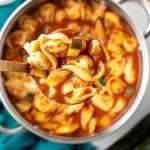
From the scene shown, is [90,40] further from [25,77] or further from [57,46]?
[25,77]

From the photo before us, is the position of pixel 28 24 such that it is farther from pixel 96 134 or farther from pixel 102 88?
pixel 96 134

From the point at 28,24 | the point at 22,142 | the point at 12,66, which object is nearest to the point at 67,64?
the point at 12,66

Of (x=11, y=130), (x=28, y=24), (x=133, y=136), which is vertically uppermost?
(x=28, y=24)

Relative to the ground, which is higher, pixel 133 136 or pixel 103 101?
pixel 103 101

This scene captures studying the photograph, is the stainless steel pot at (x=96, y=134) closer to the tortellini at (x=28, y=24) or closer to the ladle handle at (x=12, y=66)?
the tortellini at (x=28, y=24)

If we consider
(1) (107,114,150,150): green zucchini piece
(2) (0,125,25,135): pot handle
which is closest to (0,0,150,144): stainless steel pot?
(2) (0,125,25,135): pot handle

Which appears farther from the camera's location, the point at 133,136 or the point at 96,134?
the point at 133,136

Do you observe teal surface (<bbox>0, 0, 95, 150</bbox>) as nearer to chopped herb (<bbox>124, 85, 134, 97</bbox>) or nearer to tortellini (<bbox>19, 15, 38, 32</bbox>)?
tortellini (<bbox>19, 15, 38, 32</bbox>)

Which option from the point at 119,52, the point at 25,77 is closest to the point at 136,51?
the point at 119,52
